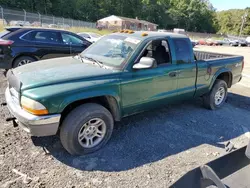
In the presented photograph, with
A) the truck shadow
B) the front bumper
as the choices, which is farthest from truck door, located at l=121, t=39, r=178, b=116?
the front bumper

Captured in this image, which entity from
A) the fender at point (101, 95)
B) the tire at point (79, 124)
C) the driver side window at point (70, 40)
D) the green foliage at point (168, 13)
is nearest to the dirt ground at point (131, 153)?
the tire at point (79, 124)

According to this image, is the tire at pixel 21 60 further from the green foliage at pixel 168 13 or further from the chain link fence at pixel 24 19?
the green foliage at pixel 168 13

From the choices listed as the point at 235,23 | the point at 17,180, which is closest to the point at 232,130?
the point at 17,180

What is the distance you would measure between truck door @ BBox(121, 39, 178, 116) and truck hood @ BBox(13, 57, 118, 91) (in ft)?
1.20

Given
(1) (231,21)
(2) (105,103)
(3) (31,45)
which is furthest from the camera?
(1) (231,21)

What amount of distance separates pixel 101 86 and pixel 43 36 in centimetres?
507

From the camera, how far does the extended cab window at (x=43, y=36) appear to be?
22.7ft

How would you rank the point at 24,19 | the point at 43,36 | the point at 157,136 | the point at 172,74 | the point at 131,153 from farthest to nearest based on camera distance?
the point at 24,19, the point at 43,36, the point at 172,74, the point at 157,136, the point at 131,153

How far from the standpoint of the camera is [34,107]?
2.67 m

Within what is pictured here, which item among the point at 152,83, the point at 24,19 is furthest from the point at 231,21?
the point at 152,83

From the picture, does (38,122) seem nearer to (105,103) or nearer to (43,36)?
(105,103)

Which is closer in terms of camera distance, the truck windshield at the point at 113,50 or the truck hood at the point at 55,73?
the truck hood at the point at 55,73

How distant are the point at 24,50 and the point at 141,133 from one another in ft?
15.8

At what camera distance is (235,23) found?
87062 millimetres
